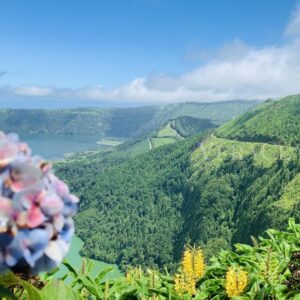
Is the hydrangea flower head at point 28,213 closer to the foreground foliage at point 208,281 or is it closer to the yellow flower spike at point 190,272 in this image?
the foreground foliage at point 208,281

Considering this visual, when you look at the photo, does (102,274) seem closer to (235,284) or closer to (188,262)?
(188,262)

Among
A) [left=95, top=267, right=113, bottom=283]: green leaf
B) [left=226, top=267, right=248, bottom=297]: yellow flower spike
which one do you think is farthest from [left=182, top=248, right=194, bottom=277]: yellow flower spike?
[left=95, top=267, right=113, bottom=283]: green leaf

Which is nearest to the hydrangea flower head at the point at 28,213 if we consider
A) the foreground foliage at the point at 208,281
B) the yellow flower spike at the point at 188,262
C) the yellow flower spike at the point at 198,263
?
the foreground foliage at the point at 208,281

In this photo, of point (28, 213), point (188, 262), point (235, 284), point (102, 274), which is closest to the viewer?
point (28, 213)

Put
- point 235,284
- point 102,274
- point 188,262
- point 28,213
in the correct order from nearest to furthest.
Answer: point 28,213 < point 235,284 < point 102,274 < point 188,262

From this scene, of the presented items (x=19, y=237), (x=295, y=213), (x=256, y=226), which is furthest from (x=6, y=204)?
(x=256, y=226)

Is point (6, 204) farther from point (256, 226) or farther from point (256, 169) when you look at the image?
point (256, 169)

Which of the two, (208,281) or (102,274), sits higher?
(102,274)

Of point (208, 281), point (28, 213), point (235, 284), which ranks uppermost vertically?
point (28, 213)

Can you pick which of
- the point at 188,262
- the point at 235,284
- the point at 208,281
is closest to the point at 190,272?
the point at 188,262

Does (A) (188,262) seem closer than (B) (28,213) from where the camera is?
No
